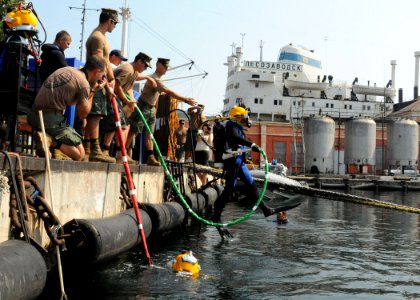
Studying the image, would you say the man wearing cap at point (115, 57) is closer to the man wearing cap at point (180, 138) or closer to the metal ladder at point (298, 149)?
the man wearing cap at point (180, 138)

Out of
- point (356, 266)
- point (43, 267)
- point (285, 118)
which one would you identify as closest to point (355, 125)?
point (285, 118)

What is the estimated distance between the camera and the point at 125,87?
9359mm

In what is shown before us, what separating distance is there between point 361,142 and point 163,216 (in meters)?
51.5

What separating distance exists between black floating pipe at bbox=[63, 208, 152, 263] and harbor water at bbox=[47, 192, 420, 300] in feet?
1.02

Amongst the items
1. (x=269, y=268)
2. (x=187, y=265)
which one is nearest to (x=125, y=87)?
(x=187, y=265)

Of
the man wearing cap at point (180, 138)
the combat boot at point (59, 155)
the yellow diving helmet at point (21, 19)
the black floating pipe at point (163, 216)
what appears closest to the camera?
the combat boot at point (59, 155)

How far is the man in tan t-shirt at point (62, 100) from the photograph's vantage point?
6.23 metres

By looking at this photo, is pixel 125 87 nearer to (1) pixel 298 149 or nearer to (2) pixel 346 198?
(2) pixel 346 198

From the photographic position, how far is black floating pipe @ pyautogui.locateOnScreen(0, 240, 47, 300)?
12.9 ft

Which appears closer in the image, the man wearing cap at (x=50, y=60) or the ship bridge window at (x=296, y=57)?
the man wearing cap at (x=50, y=60)

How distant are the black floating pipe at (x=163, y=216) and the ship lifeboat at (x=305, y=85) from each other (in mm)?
70615

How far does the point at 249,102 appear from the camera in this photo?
77438mm

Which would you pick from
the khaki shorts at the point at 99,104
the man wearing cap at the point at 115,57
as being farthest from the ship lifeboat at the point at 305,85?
the khaki shorts at the point at 99,104

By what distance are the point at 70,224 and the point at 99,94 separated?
2.86 metres
